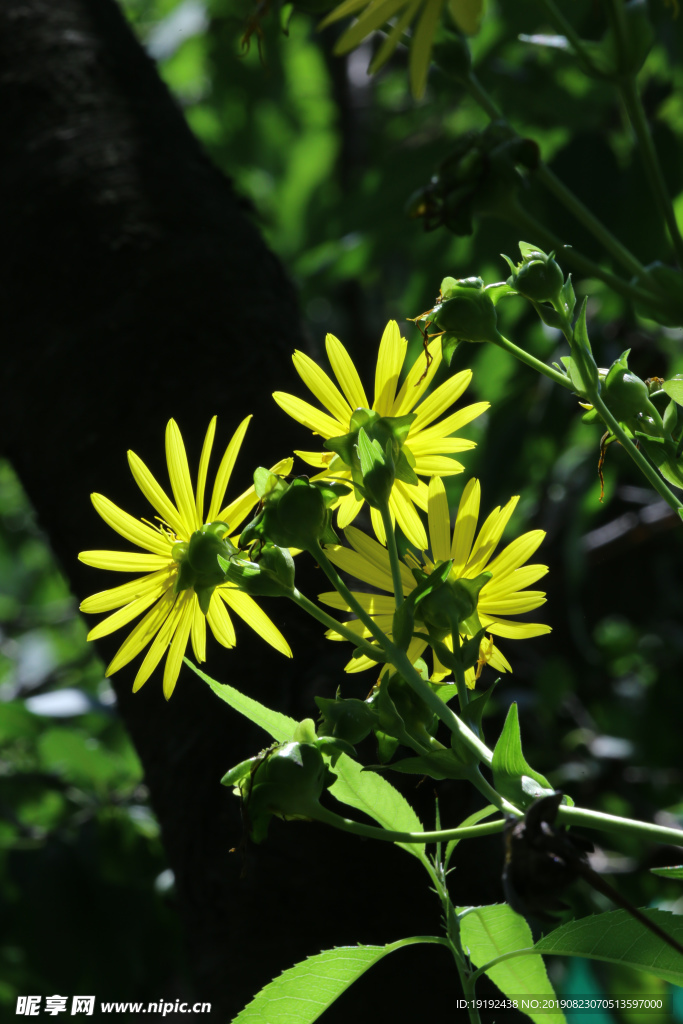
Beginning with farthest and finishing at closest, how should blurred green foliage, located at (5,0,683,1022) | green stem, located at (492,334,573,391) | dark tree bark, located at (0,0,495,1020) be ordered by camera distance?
blurred green foliage, located at (5,0,683,1022)
dark tree bark, located at (0,0,495,1020)
green stem, located at (492,334,573,391)

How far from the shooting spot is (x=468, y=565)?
0.42 m

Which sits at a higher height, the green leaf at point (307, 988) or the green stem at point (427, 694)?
the green stem at point (427, 694)

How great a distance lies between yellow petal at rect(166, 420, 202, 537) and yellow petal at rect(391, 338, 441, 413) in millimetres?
111

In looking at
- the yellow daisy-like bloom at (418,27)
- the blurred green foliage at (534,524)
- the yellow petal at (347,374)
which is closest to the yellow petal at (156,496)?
the yellow petal at (347,374)

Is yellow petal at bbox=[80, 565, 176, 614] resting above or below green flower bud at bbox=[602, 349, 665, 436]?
below

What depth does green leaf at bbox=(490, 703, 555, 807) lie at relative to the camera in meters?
A: 0.29

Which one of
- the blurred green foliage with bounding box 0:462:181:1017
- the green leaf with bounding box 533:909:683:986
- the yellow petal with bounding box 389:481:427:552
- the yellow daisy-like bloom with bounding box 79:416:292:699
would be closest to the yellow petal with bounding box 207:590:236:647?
the yellow daisy-like bloom with bounding box 79:416:292:699

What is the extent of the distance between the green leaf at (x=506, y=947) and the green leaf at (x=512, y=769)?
13 cm

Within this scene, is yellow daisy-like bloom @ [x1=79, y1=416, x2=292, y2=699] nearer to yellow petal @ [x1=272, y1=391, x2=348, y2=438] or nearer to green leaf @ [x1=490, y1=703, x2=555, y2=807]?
yellow petal @ [x1=272, y1=391, x2=348, y2=438]

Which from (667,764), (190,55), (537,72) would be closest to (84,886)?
(667,764)

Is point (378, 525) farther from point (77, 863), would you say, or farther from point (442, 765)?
point (77, 863)

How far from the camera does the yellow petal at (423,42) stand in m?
0.35

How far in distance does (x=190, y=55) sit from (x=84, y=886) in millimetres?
2259

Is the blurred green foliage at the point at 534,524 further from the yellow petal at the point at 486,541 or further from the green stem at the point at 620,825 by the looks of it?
the green stem at the point at 620,825
